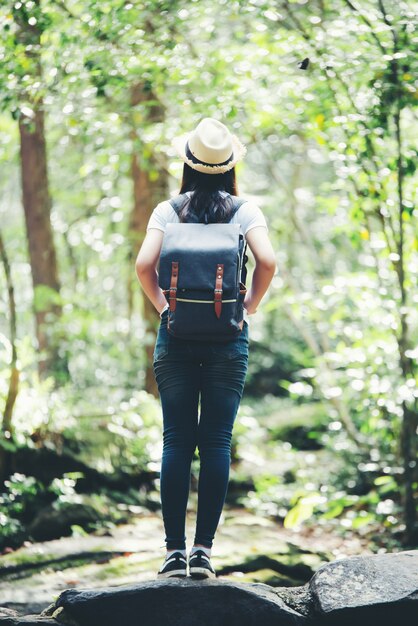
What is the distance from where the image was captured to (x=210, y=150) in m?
3.44

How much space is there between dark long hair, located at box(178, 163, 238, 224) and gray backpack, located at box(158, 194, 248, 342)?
0.14m

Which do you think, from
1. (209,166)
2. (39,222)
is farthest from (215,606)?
(39,222)

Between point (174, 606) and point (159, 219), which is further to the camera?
point (159, 219)

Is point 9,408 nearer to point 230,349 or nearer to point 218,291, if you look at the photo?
point 230,349

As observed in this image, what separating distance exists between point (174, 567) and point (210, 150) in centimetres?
193

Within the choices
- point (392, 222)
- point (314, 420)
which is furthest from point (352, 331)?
point (314, 420)

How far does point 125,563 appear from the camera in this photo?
5105mm

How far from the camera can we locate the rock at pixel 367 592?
3.20 meters

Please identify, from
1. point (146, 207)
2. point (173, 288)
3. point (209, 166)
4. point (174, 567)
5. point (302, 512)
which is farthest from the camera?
point (146, 207)

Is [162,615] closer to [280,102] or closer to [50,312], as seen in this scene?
[280,102]

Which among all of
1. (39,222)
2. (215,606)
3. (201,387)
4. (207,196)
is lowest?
(215,606)

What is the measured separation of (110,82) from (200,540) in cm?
361

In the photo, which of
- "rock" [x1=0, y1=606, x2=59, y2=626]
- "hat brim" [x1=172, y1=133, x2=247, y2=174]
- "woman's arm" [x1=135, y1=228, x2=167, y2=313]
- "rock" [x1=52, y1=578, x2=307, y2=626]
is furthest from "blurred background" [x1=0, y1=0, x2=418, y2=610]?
"woman's arm" [x1=135, y1=228, x2=167, y2=313]

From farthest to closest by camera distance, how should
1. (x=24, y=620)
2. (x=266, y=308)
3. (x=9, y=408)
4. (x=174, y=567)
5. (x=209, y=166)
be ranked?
(x=266, y=308) < (x=9, y=408) < (x=209, y=166) < (x=174, y=567) < (x=24, y=620)
